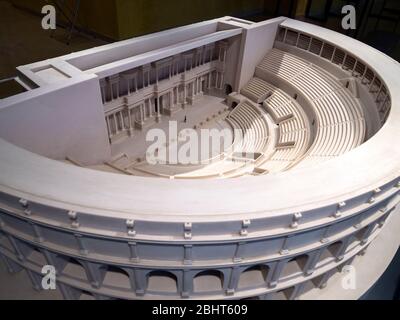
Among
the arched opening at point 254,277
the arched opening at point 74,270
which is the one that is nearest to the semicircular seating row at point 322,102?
the arched opening at point 254,277

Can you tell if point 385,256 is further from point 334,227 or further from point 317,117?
point 317,117

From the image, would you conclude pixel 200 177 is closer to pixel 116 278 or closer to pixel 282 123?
pixel 116 278

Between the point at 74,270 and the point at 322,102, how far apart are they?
14938 millimetres

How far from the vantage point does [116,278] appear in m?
9.36

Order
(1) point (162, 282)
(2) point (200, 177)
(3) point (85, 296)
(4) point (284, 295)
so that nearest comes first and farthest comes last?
(1) point (162, 282), (3) point (85, 296), (4) point (284, 295), (2) point (200, 177)

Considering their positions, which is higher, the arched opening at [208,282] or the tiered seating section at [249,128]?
the arched opening at [208,282]

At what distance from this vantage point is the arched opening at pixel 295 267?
974 centimetres

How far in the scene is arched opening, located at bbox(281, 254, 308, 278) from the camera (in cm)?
974

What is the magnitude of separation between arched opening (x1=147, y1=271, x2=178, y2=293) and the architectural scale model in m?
0.03

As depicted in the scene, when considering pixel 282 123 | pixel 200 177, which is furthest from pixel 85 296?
pixel 282 123

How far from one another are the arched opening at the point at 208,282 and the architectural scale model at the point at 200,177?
4 cm

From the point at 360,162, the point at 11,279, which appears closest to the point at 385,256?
the point at 360,162

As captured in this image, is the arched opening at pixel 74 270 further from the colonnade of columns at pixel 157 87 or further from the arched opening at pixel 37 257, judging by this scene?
the colonnade of columns at pixel 157 87
